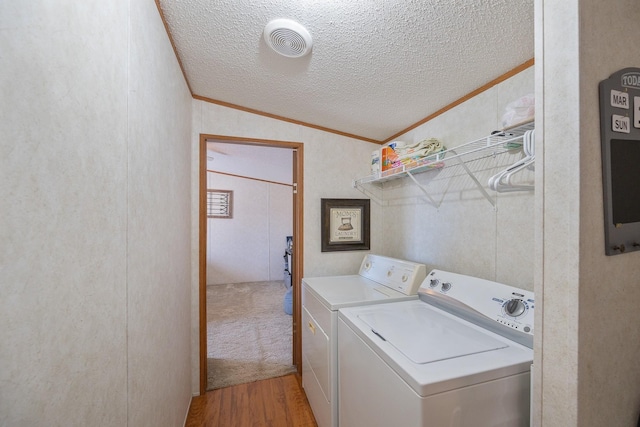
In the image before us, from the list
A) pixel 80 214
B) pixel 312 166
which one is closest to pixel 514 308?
pixel 80 214

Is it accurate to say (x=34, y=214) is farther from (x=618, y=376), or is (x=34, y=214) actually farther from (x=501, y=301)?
(x=501, y=301)

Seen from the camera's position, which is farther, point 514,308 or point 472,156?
point 472,156

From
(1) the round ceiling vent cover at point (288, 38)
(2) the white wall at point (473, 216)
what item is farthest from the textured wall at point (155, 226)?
(2) the white wall at point (473, 216)

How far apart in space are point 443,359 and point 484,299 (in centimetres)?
50

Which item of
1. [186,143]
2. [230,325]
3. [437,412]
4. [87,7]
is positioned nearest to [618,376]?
[437,412]

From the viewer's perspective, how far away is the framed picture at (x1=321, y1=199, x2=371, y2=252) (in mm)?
2357

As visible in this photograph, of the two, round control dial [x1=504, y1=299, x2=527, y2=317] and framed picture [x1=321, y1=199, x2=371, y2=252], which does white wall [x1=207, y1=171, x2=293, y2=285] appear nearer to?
framed picture [x1=321, y1=199, x2=371, y2=252]

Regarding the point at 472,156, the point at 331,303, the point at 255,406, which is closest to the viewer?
the point at 331,303

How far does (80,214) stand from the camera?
623 millimetres

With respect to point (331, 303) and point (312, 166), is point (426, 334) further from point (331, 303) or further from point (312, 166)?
point (312, 166)

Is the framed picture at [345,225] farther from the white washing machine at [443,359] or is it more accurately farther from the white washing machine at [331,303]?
the white washing machine at [443,359]

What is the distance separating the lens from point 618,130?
625 millimetres

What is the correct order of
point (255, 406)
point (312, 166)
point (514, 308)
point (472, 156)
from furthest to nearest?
point (312, 166), point (255, 406), point (472, 156), point (514, 308)

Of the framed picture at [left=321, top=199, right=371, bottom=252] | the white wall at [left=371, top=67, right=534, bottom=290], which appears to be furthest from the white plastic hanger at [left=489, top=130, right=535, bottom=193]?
the framed picture at [left=321, top=199, right=371, bottom=252]
